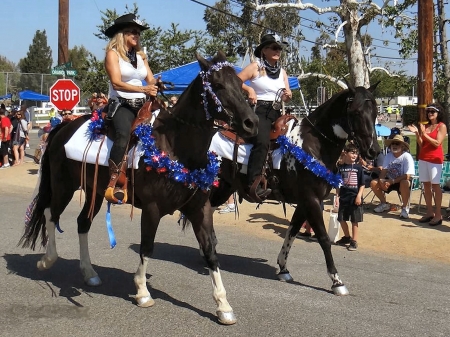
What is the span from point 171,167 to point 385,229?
220 inches

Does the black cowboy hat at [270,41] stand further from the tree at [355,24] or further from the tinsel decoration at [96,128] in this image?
the tree at [355,24]

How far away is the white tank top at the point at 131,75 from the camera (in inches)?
215

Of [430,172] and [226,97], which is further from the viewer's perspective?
[430,172]

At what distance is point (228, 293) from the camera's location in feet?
19.1

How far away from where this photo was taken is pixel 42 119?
143 ft

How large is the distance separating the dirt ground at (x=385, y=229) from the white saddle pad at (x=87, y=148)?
4095 millimetres

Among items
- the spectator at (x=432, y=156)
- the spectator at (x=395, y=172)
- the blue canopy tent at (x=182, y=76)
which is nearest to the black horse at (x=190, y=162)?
the spectator at (x=432, y=156)

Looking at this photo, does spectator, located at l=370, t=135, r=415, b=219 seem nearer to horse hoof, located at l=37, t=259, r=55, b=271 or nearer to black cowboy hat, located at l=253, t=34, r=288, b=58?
black cowboy hat, located at l=253, t=34, r=288, b=58

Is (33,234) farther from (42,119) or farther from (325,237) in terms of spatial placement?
(42,119)

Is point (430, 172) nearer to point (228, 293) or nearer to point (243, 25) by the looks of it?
point (228, 293)

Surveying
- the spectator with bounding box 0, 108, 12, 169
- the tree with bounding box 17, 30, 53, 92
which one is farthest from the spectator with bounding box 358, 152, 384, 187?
the tree with bounding box 17, 30, 53, 92

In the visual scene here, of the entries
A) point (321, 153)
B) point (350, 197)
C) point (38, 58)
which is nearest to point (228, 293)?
point (321, 153)

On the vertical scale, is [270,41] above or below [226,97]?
above

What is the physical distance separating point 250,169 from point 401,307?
2241 millimetres
